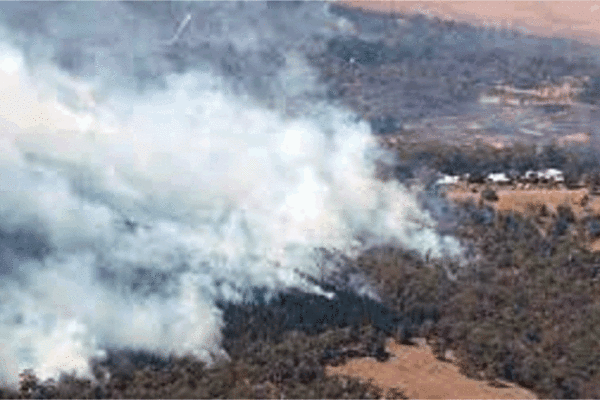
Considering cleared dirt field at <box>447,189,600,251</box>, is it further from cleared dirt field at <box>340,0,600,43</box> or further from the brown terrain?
cleared dirt field at <box>340,0,600,43</box>

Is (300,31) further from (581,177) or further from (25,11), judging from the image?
(581,177)

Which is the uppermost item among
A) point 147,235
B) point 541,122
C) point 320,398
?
point 541,122

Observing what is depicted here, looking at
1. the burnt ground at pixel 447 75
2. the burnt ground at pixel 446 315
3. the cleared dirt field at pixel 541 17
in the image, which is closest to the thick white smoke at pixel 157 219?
the burnt ground at pixel 446 315

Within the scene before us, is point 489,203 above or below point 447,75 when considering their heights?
below

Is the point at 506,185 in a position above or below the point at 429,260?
above

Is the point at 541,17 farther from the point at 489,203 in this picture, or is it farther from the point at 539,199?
the point at 489,203

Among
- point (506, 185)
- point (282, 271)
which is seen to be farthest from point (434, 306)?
point (506, 185)

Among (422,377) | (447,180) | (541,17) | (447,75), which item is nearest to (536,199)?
(447,180)
